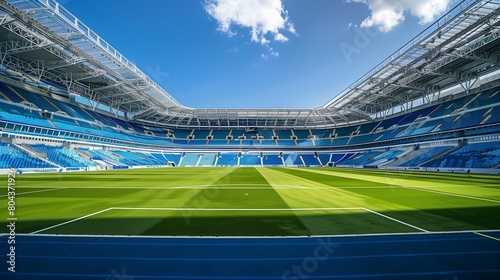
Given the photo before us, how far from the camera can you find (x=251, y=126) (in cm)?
7312

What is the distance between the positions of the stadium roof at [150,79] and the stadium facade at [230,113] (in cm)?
16

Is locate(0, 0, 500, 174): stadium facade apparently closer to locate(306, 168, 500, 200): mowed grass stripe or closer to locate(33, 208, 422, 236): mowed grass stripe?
locate(306, 168, 500, 200): mowed grass stripe

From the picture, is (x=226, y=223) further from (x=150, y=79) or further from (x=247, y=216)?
(x=150, y=79)

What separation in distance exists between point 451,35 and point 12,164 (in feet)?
165

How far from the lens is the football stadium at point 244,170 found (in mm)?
4383

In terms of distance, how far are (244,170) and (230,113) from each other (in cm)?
2762

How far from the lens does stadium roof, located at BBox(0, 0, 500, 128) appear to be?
22.3 m

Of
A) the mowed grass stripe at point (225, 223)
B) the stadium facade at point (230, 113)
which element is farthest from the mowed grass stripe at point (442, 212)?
the stadium facade at point (230, 113)

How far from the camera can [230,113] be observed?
209 ft

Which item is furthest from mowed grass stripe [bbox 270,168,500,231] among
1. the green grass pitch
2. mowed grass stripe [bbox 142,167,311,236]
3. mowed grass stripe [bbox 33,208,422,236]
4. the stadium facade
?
the stadium facade

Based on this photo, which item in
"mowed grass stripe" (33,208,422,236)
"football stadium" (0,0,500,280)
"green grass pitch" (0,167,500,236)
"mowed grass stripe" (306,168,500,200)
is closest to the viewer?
"football stadium" (0,0,500,280)

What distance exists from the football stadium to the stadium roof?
0.25 metres

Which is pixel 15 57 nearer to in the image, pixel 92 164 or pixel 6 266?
pixel 92 164

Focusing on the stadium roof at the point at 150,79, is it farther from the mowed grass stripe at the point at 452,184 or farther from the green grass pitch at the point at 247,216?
the green grass pitch at the point at 247,216
